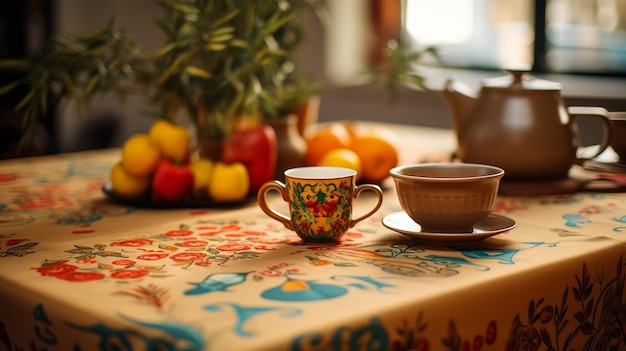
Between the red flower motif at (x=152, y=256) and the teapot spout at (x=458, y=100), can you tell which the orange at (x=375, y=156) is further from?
the red flower motif at (x=152, y=256)

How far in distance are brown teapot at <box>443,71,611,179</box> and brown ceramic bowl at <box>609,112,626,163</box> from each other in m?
0.02

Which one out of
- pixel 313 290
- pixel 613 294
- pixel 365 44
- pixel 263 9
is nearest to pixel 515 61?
pixel 365 44

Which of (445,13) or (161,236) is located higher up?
(445,13)

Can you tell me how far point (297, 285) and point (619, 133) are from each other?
29.5 inches

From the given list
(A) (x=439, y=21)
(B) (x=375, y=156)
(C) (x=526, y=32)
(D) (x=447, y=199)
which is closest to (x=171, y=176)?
(B) (x=375, y=156)

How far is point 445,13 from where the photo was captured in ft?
10.4

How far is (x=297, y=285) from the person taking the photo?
2.31 feet

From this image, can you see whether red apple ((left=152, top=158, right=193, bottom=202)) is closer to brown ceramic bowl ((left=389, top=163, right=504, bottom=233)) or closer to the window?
brown ceramic bowl ((left=389, top=163, right=504, bottom=233))

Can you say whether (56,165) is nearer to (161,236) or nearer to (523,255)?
(161,236)

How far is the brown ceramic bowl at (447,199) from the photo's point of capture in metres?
0.84

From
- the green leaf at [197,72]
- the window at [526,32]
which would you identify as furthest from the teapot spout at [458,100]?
the window at [526,32]

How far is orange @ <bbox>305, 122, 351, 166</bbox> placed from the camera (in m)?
1.32

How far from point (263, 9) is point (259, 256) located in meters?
0.59

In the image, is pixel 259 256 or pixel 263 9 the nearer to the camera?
pixel 259 256
